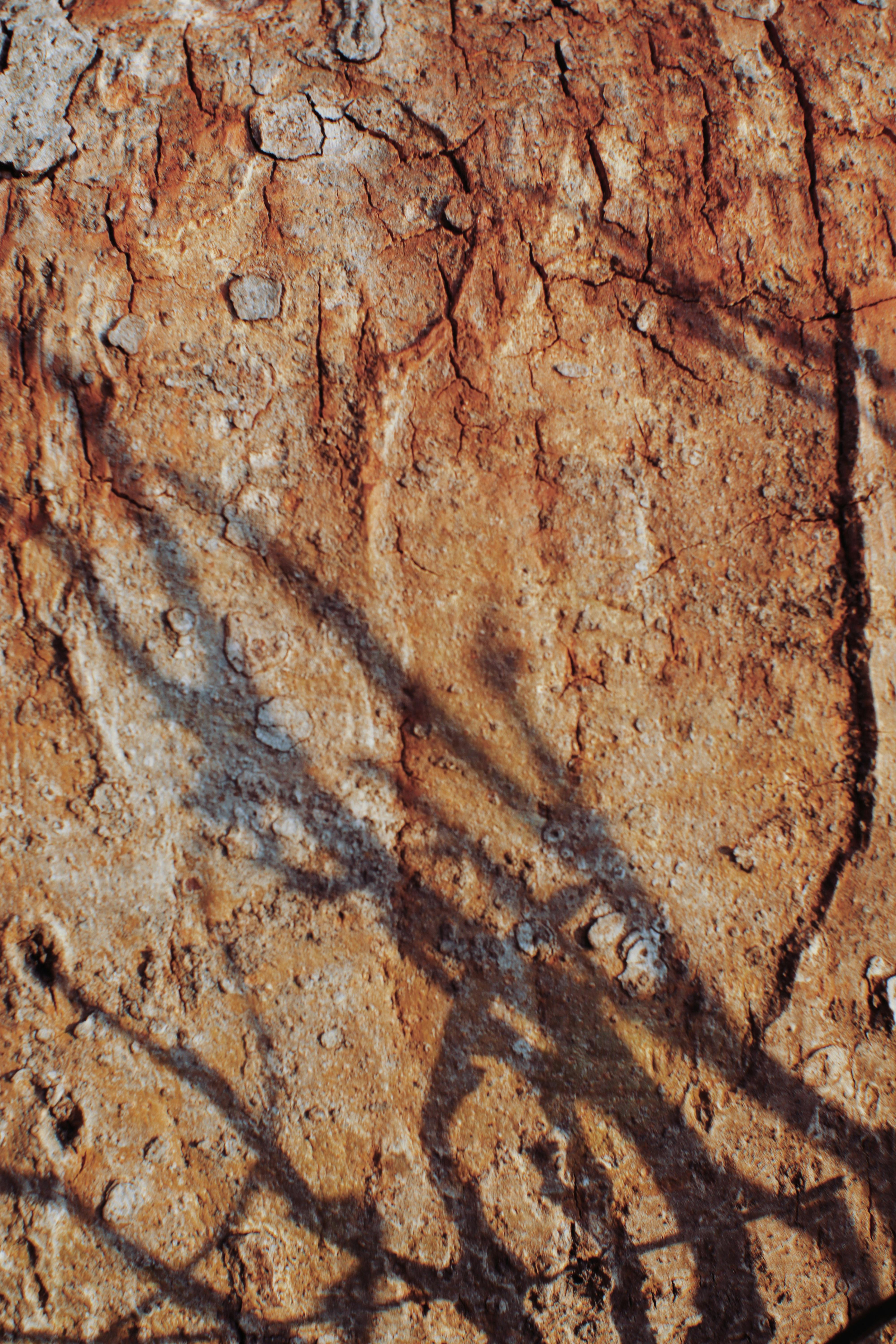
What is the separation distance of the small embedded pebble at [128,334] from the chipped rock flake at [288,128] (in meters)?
0.56

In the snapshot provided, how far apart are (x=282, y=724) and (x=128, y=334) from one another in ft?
3.41

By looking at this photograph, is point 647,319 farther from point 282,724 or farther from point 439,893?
point 439,893

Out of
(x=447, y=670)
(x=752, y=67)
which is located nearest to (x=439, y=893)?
(x=447, y=670)

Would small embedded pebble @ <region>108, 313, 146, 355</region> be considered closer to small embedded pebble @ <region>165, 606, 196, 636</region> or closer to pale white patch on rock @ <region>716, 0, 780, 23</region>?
small embedded pebble @ <region>165, 606, 196, 636</region>

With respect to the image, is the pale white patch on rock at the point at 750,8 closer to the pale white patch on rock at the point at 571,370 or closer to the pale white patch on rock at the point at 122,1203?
the pale white patch on rock at the point at 571,370

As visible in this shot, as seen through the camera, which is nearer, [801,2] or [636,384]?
[636,384]

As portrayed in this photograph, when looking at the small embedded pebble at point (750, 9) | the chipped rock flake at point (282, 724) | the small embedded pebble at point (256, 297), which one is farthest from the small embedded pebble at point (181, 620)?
the small embedded pebble at point (750, 9)

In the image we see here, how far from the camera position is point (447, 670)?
1.81 meters

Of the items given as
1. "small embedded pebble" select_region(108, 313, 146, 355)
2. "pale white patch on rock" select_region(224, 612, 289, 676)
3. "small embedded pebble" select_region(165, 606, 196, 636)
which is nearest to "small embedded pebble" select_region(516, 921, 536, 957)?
"pale white patch on rock" select_region(224, 612, 289, 676)

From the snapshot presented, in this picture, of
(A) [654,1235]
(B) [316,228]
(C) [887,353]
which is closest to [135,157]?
(B) [316,228]

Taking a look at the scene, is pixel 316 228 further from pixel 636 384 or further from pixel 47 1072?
pixel 47 1072

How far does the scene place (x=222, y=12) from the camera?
6.40 feet

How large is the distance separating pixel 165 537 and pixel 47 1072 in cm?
123

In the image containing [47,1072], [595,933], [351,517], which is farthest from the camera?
[351,517]
